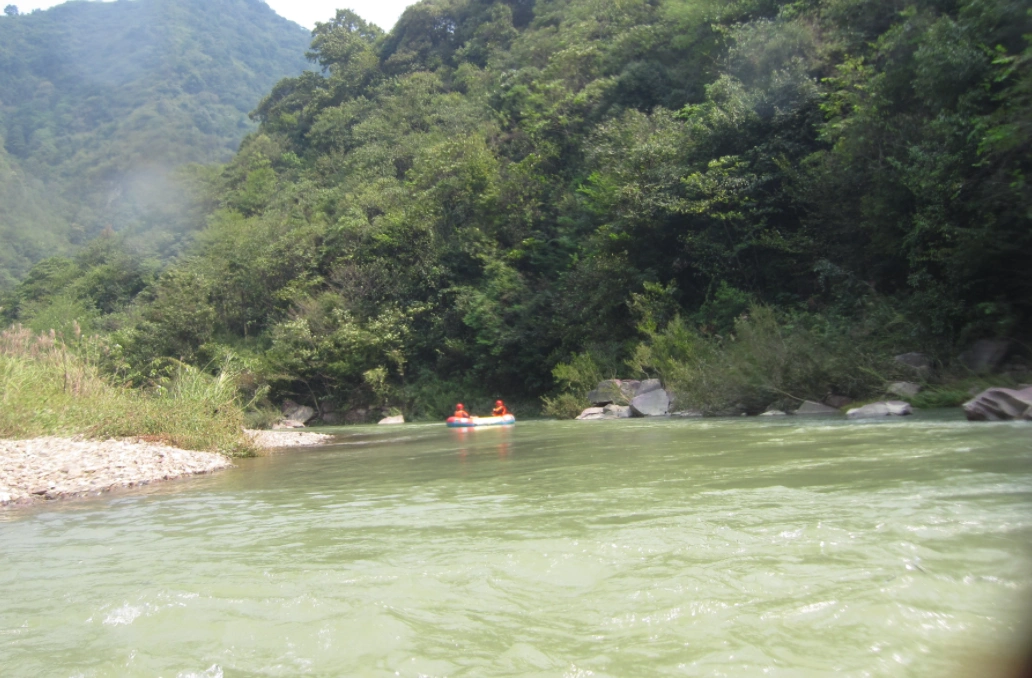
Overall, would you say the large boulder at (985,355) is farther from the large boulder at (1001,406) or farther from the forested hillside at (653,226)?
the large boulder at (1001,406)

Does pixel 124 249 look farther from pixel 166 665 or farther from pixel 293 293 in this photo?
pixel 166 665

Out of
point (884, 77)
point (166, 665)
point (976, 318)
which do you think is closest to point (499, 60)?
point (884, 77)

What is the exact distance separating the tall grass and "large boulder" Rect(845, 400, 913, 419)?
10.3 meters

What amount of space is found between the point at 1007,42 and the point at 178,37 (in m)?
117

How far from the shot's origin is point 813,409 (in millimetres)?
14453

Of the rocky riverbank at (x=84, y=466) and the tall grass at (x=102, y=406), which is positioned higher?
the tall grass at (x=102, y=406)

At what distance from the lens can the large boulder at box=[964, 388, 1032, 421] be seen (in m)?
9.55

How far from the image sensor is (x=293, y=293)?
1248 inches

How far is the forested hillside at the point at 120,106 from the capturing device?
62.0m

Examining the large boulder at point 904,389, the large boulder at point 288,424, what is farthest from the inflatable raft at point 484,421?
the large boulder at point 288,424

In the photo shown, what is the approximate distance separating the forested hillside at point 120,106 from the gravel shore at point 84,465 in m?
37.5

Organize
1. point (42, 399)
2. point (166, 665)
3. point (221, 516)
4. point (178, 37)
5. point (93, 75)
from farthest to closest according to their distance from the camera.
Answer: point (178, 37) < point (93, 75) < point (42, 399) < point (221, 516) < point (166, 665)

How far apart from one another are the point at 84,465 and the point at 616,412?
1217 cm

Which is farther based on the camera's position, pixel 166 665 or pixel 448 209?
pixel 448 209
